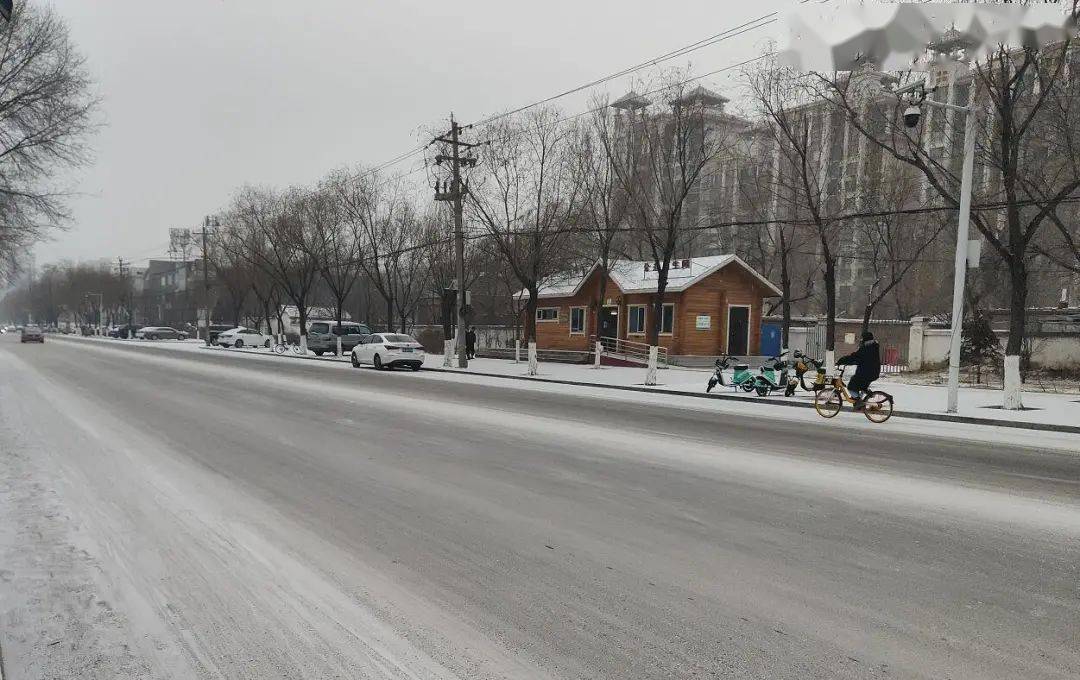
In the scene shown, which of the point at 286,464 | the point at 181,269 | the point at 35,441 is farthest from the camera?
the point at 181,269

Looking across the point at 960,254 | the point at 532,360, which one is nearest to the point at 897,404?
the point at 960,254

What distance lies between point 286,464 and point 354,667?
203 inches

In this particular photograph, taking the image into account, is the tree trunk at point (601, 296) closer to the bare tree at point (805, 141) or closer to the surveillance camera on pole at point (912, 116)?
the bare tree at point (805, 141)

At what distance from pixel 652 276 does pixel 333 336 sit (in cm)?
1967

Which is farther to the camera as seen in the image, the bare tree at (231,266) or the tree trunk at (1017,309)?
the bare tree at (231,266)

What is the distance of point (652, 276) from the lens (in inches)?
1378

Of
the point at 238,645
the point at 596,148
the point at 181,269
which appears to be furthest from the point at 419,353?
the point at 181,269

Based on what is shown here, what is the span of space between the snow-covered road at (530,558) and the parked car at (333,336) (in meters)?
30.4

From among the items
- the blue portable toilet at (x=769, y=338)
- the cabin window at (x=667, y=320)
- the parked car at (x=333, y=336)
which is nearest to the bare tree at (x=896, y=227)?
the blue portable toilet at (x=769, y=338)

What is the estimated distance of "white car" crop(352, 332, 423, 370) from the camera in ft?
92.2

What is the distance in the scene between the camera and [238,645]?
3.37 m

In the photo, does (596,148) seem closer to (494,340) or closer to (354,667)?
(494,340)

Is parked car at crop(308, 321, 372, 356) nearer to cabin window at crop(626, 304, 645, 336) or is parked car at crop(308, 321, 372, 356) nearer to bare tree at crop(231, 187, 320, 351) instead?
bare tree at crop(231, 187, 320, 351)

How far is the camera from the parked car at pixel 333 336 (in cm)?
3988
